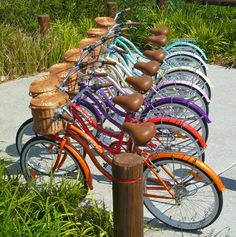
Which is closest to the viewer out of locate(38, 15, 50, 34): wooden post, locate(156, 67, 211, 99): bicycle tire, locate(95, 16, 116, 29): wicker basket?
locate(156, 67, 211, 99): bicycle tire

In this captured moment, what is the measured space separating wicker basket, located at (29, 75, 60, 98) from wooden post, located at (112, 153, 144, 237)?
4.94 ft

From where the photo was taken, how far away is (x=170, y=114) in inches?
181

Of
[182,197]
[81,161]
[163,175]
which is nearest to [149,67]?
[163,175]

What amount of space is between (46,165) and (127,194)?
215 centimetres

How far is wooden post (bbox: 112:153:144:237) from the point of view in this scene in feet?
7.72

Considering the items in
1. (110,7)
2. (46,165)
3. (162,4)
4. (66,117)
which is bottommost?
(46,165)

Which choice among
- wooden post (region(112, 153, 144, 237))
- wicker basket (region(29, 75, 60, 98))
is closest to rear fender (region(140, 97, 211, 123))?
wicker basket (region(29, 75, 60, 98))

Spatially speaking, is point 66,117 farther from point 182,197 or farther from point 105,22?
point 105,22

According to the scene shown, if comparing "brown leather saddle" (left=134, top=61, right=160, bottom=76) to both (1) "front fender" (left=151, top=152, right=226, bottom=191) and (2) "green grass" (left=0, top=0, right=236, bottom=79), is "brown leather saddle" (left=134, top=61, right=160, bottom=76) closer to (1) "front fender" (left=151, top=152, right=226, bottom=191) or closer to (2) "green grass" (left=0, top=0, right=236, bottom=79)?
(1) "front fender" (left=151, top=152, right=226, bottom=191)

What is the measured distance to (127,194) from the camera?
2.40 metres

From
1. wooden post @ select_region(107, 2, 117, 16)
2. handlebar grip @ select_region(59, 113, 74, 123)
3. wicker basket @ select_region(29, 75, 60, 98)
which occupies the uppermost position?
wicker basket @ select_region(29, 75, 60, 98)

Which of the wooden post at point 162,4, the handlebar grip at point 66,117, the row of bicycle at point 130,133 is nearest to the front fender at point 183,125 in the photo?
the row of bicycle at point 130,133

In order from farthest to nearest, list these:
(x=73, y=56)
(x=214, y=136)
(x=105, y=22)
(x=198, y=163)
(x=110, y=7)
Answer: (x=110, y=7) < (x=105, y=22) < (x=214, y=136) < (x=73, y=56) < (x=198, y=163)

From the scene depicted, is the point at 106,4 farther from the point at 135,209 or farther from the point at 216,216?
the point at 135,209
